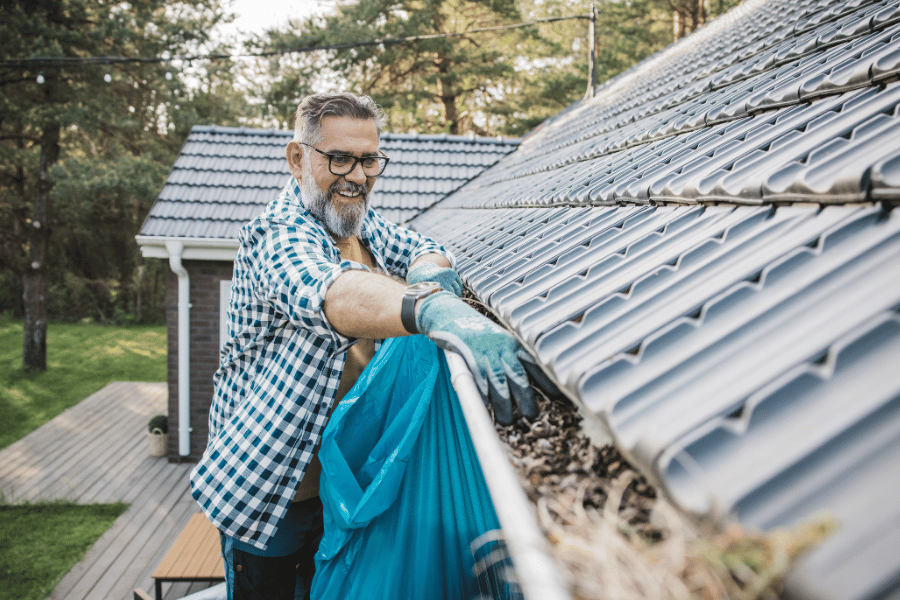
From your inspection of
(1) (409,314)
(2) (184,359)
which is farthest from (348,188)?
(2) (184,359)

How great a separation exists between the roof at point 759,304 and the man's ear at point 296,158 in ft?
2.75

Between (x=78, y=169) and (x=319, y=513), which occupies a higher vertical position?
(x=78, y=169)

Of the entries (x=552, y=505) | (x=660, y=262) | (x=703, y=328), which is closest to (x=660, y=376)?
(x=703, y=328)

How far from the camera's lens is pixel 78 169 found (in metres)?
12.6

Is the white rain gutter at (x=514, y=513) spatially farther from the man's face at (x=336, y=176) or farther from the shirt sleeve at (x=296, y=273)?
the man's face at (x=336, y=176)

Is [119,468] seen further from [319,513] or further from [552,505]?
[552,505]

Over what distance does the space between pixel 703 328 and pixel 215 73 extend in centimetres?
1777

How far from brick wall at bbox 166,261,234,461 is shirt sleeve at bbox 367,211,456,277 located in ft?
16.4

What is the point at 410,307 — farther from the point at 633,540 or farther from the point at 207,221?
the point at 207,221

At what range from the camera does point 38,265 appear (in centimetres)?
1296

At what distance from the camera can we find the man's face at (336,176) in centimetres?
221

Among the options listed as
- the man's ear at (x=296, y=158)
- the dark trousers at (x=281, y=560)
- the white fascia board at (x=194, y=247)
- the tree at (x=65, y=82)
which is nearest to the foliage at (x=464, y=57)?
the tree at (x=65, y=82)

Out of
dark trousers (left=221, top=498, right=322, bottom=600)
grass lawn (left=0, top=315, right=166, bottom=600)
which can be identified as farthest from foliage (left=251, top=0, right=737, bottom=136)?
dark trousers (left=221, top=498, right=322, bottom=600)

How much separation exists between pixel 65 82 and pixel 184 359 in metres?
9.34
